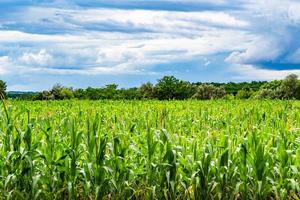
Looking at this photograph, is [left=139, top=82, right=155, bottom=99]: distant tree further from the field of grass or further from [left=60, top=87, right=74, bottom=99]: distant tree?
the field of grass

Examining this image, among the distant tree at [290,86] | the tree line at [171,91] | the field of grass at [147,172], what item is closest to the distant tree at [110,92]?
the tree line at [171,91]

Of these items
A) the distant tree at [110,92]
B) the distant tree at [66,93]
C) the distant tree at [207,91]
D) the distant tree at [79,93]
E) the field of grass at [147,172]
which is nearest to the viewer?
the field of grass at [147,172]

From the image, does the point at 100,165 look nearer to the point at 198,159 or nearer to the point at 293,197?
the point at 198,159

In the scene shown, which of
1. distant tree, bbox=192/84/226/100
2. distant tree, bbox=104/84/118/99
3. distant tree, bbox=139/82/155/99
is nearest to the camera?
distant tree, bbox=104/84/118/99

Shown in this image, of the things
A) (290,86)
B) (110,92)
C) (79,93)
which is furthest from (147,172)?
(110,92)

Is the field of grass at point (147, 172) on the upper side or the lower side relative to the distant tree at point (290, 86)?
lower

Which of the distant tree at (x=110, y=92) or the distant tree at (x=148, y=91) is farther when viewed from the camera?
the distant tree at (x=148, y=91)

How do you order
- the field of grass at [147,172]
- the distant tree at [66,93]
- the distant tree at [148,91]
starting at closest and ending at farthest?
the field of grass at [147,172] → the distant tree at [66,93] → the distant tree at [148,91]

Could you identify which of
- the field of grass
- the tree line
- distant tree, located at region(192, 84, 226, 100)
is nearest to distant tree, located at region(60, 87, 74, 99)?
the tree line

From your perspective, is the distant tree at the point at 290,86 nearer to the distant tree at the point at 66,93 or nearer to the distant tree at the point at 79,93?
the distant tree at the point at 79,93

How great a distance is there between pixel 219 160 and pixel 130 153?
1872 millimetres

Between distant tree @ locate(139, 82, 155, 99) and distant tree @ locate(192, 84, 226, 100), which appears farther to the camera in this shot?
distant tree @ locate(192, 84, 226, 100)

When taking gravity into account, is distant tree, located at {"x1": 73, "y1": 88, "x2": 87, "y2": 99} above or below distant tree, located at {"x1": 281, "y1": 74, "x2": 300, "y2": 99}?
below

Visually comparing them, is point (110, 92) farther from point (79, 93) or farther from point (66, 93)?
point (66, 93)
